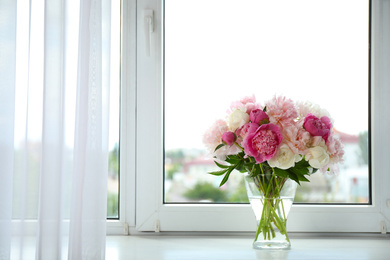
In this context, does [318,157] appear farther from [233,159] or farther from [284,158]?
[233,159]

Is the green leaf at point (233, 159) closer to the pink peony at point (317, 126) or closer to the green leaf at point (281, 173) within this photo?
the green leaf at point (281, 173)

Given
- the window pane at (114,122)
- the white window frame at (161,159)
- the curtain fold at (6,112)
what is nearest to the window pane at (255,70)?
the white window frame at (161,159)

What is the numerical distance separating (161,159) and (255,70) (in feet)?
1.57

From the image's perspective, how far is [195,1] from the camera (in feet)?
5.15

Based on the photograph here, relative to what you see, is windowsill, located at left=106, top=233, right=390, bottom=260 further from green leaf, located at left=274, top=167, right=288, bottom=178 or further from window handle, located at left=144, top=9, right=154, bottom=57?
window handle, located at left=144, top=9, right=154, bottom=57

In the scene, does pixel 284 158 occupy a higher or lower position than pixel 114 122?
lower

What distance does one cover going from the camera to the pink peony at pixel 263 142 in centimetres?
114

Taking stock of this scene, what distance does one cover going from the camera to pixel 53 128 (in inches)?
45.0

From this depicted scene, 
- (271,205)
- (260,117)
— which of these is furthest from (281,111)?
(271,205)

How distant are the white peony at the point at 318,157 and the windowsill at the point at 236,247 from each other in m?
0.29

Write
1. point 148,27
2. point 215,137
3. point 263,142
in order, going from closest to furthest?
point 263,142 < point 215,137 < point 148,27

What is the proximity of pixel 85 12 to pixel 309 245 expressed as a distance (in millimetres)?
1008

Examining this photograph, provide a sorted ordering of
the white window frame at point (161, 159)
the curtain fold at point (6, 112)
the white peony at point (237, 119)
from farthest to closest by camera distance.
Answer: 1. the white window frame at point (161, 159)
2. the white peony at point (237, 119)
3. the curtain fold at point (6, 112)

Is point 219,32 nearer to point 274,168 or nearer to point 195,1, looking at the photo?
point 195,1
